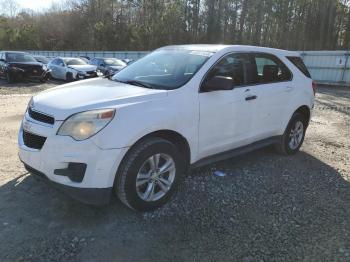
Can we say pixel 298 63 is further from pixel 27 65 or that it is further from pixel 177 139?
pixel 27 65

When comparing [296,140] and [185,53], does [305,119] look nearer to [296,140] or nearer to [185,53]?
[296,140]

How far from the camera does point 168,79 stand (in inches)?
160

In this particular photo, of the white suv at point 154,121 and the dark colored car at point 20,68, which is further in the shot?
the dark colored car at point 20,68

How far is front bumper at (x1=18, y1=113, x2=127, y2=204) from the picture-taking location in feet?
10.3

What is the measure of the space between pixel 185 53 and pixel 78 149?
2076 mm

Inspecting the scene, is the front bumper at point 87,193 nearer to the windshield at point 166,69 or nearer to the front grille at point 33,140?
the front grille at point 33,140

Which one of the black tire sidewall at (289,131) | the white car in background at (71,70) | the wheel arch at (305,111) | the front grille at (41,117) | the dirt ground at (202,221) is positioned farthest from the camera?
the white car in background at (71,70)

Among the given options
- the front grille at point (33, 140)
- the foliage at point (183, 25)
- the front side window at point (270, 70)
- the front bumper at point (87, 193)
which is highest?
the foliage at point (183, 25)

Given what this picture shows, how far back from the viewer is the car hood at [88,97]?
3266mm

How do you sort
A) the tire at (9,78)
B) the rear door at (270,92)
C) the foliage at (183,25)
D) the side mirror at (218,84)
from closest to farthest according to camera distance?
the side mirror at (218,84)
the rear door at (270,92)
the tire at (9,78)
the foliage at (183,25)

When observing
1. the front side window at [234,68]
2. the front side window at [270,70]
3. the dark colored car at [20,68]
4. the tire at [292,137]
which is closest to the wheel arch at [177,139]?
the front side window at [234,68]

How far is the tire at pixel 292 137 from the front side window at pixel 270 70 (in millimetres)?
735

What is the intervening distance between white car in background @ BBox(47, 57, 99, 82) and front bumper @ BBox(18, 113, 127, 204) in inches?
638

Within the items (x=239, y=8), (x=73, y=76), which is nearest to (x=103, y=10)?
(x=239, y=8)
